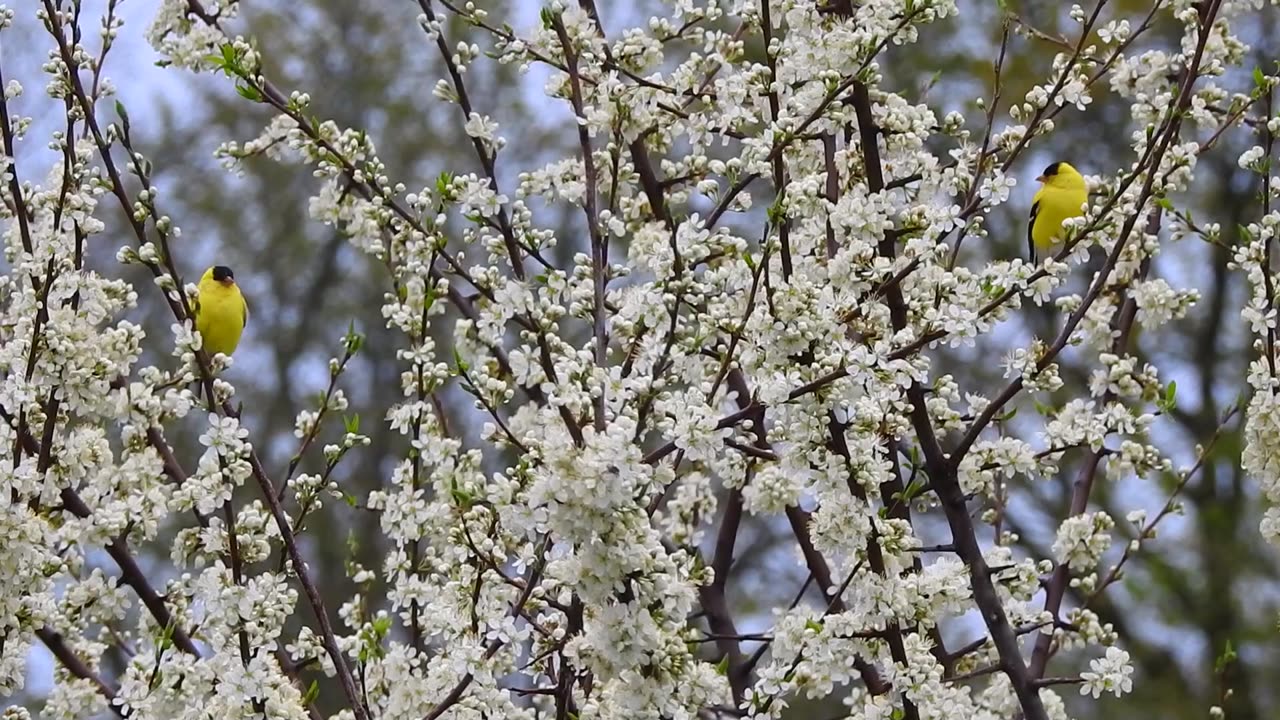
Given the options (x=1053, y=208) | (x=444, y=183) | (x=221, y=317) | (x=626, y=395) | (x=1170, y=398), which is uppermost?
(x=1053, y=208)

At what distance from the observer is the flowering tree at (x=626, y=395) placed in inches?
124

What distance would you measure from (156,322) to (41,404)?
32.1 feet

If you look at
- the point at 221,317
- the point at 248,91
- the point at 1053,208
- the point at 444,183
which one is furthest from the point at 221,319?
the point at 1053,208

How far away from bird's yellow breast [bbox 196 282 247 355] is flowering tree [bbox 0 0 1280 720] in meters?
1.20

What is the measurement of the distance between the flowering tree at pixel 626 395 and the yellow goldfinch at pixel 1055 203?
157 centimetres

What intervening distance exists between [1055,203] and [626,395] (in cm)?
351

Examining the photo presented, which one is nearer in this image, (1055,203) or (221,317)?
(221,317)

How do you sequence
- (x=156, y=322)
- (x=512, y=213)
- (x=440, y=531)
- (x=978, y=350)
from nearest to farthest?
(x=512, y=213) → (x=440, y=531) → (x=978, y=350) → (x=156, y=322)

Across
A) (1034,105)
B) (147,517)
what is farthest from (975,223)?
(147,517)

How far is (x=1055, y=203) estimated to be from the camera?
605 centimetres

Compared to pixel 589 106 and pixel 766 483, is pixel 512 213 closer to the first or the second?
pixel 589 106

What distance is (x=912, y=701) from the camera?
11.5 feet

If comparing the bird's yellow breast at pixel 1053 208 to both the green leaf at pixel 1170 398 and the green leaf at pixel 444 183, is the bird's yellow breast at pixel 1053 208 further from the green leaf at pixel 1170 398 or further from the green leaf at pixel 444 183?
the green leaf at pixel 444 183

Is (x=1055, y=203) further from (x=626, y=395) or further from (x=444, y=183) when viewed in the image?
(x=626, y=395)
